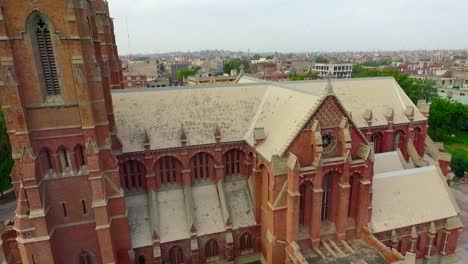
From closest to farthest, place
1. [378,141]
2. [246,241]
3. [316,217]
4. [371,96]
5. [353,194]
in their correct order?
[316,217]
[353,194]
[246,241]
[378,141]
[371,96]

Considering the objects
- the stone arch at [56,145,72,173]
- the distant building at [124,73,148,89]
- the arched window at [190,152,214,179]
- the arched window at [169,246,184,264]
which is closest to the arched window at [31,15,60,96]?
the stone arch at [56,145,72,173]

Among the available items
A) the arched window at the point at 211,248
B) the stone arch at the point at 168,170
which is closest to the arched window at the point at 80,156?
the stone arch at the point at 168,170

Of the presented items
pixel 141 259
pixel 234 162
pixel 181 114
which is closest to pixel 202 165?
pixel 234 162

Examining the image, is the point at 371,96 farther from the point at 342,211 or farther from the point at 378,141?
the point at 342,211

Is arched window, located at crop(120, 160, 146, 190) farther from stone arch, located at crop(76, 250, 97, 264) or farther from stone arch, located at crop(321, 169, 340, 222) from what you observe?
stone arch, located at crop(321, 169, 340, 222)

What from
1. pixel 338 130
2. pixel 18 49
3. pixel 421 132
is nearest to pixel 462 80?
pixel 421 132

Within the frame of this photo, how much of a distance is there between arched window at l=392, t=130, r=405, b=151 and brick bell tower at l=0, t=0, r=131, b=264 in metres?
35.3

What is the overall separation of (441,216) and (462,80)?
413 feet

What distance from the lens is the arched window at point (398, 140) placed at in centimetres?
4205

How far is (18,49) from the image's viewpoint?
22.5 metres

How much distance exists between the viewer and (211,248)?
32.2 meters

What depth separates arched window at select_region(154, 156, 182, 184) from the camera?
106ft

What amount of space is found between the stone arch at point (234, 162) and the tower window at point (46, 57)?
56.9 feet

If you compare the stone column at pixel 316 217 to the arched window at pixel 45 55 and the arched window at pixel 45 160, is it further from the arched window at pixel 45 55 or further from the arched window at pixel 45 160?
the arched window at pixel 45 55
